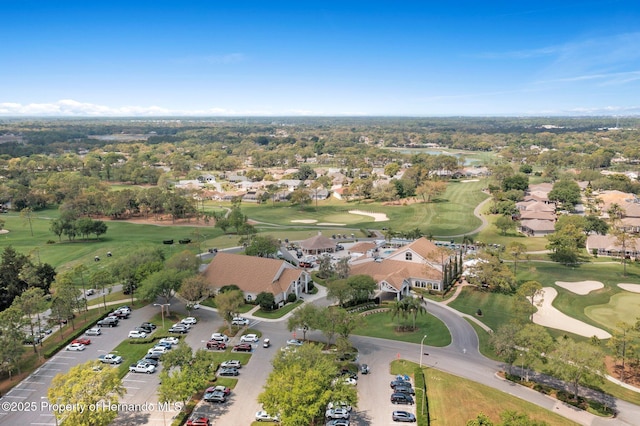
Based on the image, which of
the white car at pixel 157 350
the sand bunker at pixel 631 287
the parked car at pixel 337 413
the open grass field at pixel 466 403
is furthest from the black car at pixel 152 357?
the sand bunker at pixel 631 287

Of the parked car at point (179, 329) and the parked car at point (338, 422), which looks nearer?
the parked car at point (338, 422)

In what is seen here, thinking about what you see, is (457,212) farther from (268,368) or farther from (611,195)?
(268,368)

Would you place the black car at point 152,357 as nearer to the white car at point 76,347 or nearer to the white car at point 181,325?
the white car at point 181,325

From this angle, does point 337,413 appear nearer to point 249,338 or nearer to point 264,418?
point 264,418

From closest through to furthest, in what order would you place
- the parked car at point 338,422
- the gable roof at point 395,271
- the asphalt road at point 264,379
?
the parked car at point 338,422 < the asphalt road at point 264,379 < the gable roof at point 395,271

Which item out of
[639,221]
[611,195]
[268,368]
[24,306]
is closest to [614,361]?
[268,368]

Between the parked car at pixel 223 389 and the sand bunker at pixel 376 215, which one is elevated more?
the parked car at pixel 223 389

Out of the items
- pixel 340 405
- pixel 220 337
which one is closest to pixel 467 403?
pixel 340 405

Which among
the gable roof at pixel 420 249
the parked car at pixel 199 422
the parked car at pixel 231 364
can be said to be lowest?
the parked car at pixel 231 364
